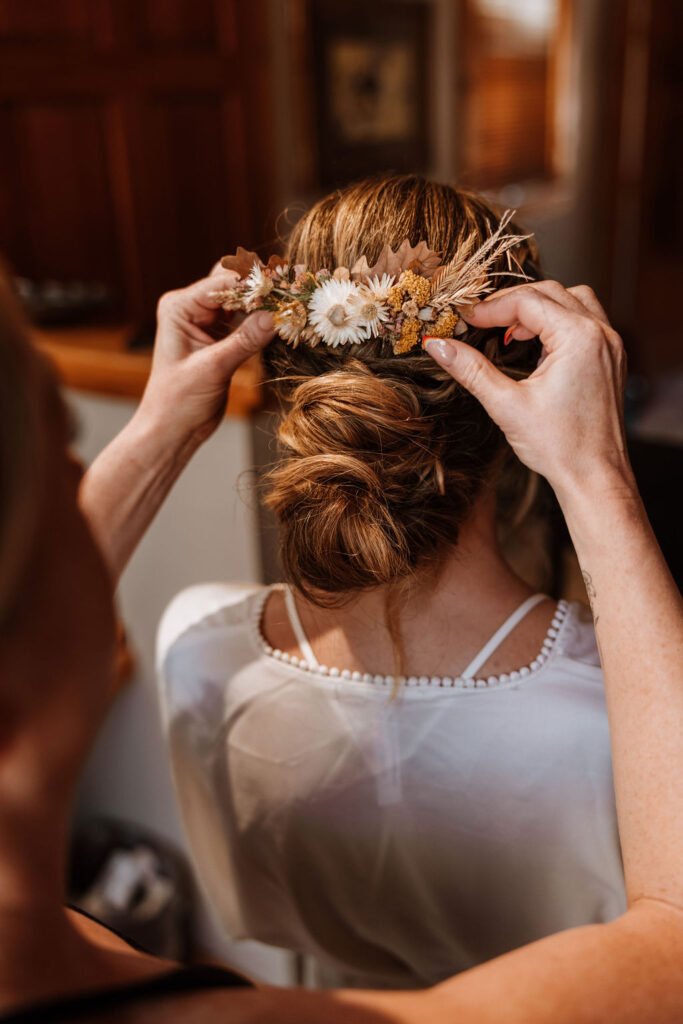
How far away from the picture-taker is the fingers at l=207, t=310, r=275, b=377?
0.85 m

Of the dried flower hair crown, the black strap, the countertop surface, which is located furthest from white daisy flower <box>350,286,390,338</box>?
the countertop surface

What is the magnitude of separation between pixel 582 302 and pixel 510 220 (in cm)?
15

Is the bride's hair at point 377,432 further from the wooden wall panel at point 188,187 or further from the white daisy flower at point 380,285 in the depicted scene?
the wooden wall panel at point 188,187

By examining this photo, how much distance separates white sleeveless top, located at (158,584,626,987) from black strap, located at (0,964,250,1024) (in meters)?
0.44

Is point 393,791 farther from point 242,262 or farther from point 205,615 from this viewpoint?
point 242,262

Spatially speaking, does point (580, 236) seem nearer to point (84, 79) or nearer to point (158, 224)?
point (158, 224)

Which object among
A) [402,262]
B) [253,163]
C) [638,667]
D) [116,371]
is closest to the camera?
[638,667]

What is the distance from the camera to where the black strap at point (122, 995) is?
15.6 inches

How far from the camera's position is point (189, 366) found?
940 millimetres

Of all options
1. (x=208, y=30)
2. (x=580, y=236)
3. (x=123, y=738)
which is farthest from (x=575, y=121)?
(x=123, y=738)

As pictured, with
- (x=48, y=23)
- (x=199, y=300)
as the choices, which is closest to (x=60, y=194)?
(x=48, y=23)

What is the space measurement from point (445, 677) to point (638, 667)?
0.76ft

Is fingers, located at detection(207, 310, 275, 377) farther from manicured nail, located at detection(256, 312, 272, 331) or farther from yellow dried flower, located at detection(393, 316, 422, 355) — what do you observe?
yellow dried flower, located at detection(393, 316, 422, 355)

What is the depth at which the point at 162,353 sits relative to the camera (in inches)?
37.8
